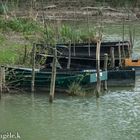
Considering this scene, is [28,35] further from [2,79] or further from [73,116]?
[73,116]

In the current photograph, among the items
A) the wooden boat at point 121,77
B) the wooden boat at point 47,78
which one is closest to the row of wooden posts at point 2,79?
the wooden boat at point 47,78

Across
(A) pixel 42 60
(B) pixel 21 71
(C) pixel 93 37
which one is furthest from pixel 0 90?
(C) pixel 93 37

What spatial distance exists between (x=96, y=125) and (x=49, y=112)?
6.21ft

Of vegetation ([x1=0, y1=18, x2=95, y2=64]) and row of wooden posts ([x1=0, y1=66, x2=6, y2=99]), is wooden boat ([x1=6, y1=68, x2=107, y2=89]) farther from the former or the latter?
vegetation ([x1=0, y1=18, x2=95, y2=64])

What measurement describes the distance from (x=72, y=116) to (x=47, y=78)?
277 cm

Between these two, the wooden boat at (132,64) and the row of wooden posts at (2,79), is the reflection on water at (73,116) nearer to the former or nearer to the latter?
the row of wooden posts at (2,79)

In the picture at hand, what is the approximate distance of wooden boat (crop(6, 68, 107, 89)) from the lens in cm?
1855

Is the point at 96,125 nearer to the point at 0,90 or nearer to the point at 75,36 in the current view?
the point at 0,90

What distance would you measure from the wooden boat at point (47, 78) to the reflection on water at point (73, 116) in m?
0.46

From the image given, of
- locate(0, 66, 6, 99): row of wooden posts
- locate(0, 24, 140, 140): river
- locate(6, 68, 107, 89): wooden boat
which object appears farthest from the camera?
locate(6, 68, 107, 89): wooden boat

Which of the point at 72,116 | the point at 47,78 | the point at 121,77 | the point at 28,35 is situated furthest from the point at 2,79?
the point at 28,35

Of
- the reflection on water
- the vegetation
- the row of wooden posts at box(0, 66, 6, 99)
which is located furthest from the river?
the vegetation

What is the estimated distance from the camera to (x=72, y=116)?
53.5 feet

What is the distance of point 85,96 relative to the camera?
61.3 ft
